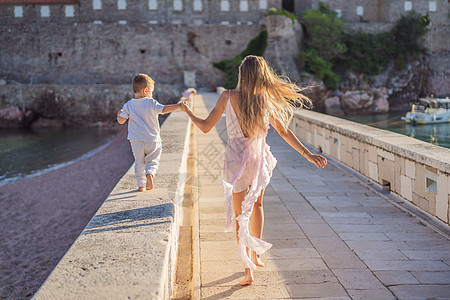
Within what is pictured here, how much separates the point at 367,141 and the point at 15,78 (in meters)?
38.1

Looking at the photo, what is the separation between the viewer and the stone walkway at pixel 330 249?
3.23 metres

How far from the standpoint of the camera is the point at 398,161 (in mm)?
5363

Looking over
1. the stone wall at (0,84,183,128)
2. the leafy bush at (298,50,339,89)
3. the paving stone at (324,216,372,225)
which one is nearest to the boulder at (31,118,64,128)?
the stone wall at (0,84,183,128)

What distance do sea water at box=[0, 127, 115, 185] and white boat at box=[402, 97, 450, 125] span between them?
2011cm

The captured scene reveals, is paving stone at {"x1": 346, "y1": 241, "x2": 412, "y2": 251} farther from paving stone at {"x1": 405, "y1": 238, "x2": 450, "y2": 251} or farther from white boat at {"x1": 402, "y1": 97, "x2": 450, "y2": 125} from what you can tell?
white boat at {"x1": 402, "y1": 97, "x2": 450, "y2": 125}

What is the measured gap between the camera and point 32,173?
17.5 m

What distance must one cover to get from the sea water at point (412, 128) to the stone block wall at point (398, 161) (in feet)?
56.0

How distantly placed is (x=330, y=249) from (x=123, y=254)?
207 cm

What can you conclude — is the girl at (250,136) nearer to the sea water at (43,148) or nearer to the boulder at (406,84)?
the sea water at (43,148)

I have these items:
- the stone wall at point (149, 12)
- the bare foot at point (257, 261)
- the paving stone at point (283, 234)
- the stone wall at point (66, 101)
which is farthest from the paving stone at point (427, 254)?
the stone wall at point (149, 12)

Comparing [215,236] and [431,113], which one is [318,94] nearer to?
[431,113]

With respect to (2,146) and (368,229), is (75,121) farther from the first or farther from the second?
(368,229)

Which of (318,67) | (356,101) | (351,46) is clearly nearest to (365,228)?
(318,67)

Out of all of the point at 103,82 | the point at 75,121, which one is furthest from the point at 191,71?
the point at 75,121
